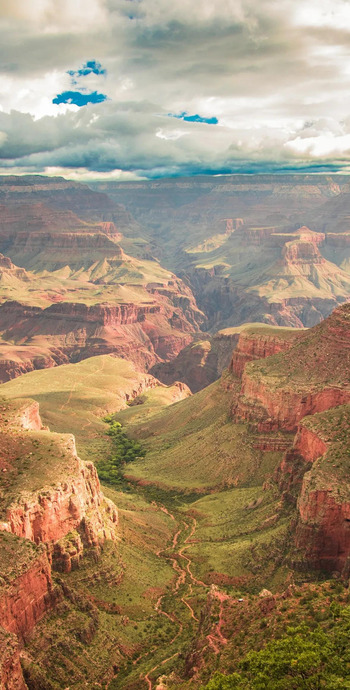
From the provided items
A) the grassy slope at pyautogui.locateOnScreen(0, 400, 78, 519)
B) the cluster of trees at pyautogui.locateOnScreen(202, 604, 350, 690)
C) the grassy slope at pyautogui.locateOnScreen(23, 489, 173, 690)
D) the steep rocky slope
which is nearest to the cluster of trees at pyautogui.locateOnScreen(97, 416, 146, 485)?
the steep rocky slope

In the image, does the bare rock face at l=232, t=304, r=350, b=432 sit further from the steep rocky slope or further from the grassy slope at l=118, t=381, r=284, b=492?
the steep rocky slope

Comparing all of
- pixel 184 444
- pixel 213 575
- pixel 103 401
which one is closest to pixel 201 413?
pixel 184 444

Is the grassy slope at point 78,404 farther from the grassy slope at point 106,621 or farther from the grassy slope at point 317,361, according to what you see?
the grassy slope at point 106,621

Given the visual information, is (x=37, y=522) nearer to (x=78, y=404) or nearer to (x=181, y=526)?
(x=181, y=526)

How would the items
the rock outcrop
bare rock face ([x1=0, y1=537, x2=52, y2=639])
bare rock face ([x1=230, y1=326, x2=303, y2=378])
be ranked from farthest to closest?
bare rock face ([x1=230, y1=326, x2=303, y2=378]) < the rock outcrop < bare rock face ([x1=0, y1=537, x2=52, y2=639])

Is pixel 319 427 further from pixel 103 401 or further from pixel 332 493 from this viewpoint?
pixel 103 401

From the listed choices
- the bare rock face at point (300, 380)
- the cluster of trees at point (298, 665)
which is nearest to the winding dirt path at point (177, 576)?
the cluster of trees at point (298, 665)
